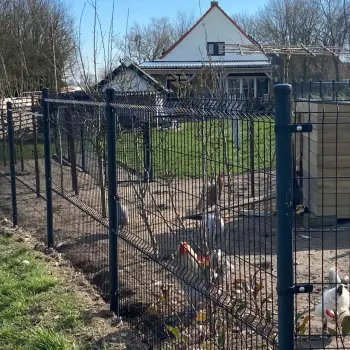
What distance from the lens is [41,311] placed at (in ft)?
19.3

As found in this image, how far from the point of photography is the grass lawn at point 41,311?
5102 mm

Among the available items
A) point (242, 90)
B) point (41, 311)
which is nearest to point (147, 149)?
point (41, 311)

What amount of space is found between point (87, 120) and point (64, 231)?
2161 millimetres

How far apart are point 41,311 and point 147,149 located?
1856mm

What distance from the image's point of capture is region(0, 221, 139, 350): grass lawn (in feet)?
16.7

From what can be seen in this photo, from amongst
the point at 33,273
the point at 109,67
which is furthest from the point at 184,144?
the point at 109,67

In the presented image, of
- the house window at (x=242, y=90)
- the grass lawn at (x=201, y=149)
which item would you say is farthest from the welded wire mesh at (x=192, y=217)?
the house window at (x=242, y=90)

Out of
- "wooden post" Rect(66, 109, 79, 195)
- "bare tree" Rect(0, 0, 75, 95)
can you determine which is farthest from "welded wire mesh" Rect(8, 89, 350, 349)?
"bare tree" Rect(0, 0, 75, 95)

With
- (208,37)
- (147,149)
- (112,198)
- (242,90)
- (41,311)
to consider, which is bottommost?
(41,311)

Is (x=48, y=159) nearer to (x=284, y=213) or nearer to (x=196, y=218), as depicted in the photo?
(x=196, y=218)

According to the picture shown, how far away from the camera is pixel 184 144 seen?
441 centimetres

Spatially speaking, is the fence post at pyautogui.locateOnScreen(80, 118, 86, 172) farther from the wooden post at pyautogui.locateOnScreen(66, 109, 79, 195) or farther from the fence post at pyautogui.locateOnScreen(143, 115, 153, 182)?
the fence post at pyautogui.locateOnScreen(143, 115, 153, 182)

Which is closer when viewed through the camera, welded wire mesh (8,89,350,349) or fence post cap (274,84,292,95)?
fence post cap (274,84,292,95)

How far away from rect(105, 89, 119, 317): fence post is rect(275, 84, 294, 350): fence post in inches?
104
